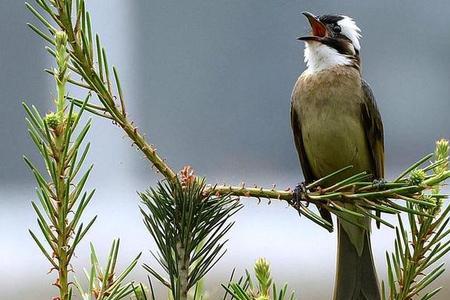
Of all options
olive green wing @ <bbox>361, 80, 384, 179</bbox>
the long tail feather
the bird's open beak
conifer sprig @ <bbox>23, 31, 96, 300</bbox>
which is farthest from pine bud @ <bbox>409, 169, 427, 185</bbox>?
the bird's open beak

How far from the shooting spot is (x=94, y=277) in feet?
2.72

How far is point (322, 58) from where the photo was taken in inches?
83.0

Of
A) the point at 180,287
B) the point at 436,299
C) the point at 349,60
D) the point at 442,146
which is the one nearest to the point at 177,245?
the point at 180,287

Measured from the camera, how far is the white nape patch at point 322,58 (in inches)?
82.6

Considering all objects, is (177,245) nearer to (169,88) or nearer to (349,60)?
(349,60)

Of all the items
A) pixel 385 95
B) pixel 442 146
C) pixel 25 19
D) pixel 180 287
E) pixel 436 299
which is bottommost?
pixel 180 287

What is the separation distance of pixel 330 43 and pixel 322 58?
49 mm

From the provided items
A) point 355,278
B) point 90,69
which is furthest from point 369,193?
point 355,278

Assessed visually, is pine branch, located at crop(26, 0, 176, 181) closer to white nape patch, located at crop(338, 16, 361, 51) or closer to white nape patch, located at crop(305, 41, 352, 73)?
white nape patch, located at crop(305, 41, 352, 73)

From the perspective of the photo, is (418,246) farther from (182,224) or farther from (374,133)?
(374,133)

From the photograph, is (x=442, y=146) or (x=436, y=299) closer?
(x=442, y=146)

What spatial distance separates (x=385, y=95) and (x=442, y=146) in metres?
3.34

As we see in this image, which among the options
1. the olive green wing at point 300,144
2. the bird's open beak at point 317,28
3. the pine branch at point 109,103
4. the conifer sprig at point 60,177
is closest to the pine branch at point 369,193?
the pine branch at point 109,103

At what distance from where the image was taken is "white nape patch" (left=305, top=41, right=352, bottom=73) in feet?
6.88
